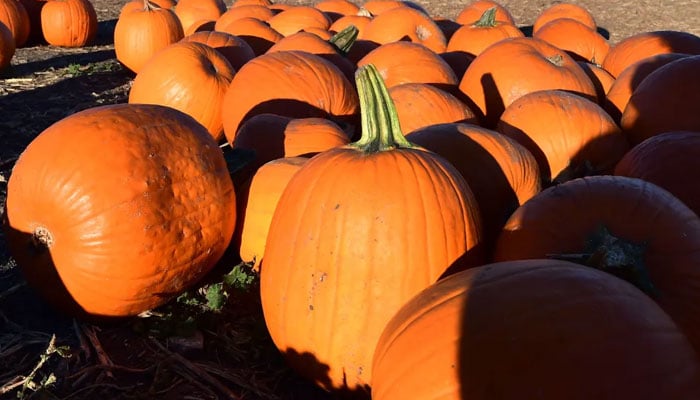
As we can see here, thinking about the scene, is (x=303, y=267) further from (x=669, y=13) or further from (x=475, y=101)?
(x=669, y=13)

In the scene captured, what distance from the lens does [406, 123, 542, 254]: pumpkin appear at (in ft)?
9.53

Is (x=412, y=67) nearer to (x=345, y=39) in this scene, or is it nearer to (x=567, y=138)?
(x=345, y=39)

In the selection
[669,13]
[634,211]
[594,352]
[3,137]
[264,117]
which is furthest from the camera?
[669,13]

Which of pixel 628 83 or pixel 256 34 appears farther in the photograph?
pixel 256 34

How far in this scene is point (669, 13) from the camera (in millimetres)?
10531

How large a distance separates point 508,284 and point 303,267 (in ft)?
2.49

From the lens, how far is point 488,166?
9.59 feet

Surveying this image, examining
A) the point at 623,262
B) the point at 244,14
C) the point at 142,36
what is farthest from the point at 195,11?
the point at 623,262

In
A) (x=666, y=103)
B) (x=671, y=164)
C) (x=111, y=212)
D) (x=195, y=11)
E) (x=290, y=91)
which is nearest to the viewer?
(x=111, y=212)

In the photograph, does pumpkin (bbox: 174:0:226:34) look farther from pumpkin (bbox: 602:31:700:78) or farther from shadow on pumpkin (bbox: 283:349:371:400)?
shadow on pumpkin (bbox: 283:349:371:400)

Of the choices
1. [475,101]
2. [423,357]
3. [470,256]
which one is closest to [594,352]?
[423,357]

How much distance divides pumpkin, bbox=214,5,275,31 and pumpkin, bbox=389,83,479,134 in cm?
415

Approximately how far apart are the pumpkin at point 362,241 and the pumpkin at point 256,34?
4.39 meters

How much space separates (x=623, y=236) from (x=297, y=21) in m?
5.70
